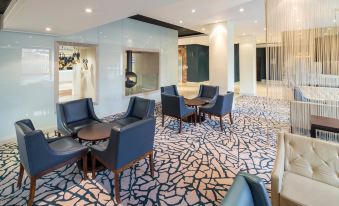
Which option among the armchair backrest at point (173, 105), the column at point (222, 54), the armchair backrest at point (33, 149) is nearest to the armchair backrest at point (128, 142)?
the armchair backrest at point (33, 149)

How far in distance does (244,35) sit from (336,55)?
7.87 m

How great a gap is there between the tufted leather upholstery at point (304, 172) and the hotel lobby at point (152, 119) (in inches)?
0.4

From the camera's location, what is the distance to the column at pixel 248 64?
34.0 feet

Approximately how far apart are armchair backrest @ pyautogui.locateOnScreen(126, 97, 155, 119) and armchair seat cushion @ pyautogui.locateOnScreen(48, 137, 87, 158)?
5.23 ft

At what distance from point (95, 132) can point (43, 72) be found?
2846mm

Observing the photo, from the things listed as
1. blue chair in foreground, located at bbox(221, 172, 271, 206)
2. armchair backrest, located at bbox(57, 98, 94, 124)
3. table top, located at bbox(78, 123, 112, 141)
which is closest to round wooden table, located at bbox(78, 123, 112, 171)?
table top, located at bbox(78, 123, 112, 141)

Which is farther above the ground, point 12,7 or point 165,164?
point 12,7

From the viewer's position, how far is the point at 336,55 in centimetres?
308

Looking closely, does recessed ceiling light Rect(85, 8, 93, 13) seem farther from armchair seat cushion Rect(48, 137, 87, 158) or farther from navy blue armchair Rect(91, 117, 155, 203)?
armchair seat cushion Rect(48, 137, 87, 158)

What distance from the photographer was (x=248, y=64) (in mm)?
10586

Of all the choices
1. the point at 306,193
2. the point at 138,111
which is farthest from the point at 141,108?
the point at 306,193

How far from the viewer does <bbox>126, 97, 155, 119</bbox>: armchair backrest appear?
4.32 meters

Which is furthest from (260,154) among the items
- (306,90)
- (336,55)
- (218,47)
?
(218,47)

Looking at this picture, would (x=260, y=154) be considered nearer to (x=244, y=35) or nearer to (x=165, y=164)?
(x=165, y=164)
